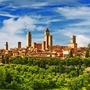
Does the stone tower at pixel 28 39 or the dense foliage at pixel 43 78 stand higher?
the stone tower at pixel 28 39

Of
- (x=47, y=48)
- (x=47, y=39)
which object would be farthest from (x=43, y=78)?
(x=47, y=39)

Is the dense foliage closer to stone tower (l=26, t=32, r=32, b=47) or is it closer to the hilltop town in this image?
the hilltop town

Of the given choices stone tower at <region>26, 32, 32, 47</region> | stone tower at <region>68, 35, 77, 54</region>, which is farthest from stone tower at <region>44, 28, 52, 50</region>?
stone tower at <region>68, 35, 77, 54</region>

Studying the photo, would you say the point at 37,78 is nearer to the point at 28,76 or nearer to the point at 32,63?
the point at 28,76

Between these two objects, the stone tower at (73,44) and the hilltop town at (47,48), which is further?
the stone tower at (73,44)

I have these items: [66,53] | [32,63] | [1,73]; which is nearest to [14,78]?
[1,73]

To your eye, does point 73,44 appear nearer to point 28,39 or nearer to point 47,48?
point 47,48

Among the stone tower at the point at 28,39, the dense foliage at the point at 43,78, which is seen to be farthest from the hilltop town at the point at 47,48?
the dense foliage at the point at 43,78

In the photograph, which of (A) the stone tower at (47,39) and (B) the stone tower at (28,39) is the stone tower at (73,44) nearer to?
(A) the stone tower at (47,39)

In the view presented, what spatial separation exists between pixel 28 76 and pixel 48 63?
9.86 metres

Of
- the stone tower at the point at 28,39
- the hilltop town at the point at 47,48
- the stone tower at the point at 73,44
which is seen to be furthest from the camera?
the stone tower at the point at 28,39

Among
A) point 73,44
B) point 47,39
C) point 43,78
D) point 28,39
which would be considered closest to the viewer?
point 43,78

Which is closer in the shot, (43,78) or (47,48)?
(43,78)

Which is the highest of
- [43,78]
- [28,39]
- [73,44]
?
[28,39]
